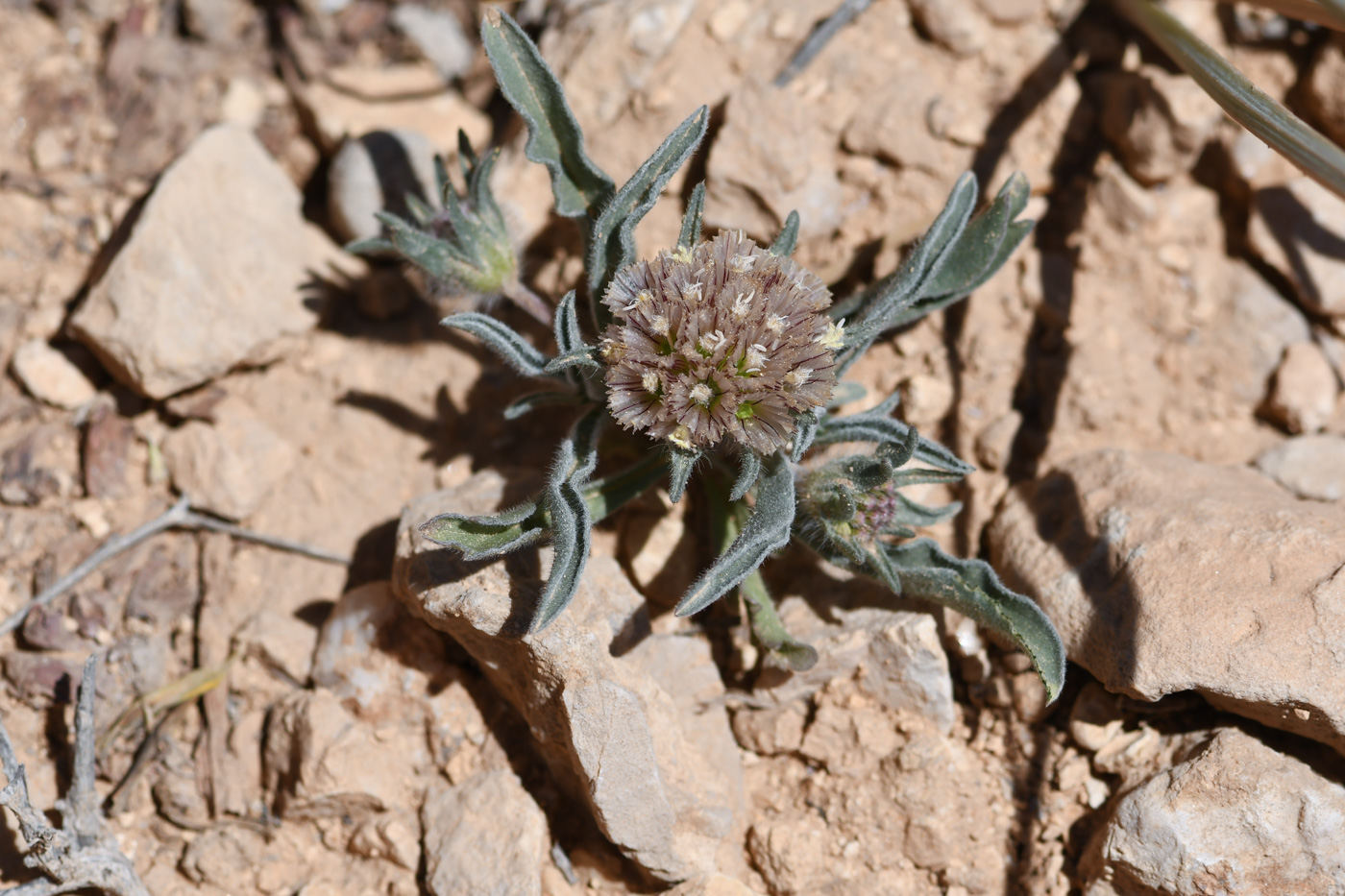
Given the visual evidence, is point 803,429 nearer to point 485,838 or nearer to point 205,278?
point 485,838

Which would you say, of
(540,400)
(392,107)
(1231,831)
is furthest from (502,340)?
(1231,831)

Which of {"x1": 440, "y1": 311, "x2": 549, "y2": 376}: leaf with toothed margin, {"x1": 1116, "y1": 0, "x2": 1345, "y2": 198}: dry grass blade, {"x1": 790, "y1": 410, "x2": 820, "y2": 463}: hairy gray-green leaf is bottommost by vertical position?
{"x1": 440, "y1": 311, "x2": 549, "y2": 376}: leaf with toothed margin

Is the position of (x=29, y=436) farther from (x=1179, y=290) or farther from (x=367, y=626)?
(x=1179, y=290)

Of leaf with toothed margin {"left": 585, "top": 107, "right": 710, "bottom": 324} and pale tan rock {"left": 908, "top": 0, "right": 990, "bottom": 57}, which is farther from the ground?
pale tan rock {"left": 908, "top": 0, "right": 990, "bottom": 57}

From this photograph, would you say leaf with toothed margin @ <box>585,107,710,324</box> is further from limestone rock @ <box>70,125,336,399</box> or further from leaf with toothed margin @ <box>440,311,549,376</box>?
limestone rock @ <box>70,125,336,399</box>

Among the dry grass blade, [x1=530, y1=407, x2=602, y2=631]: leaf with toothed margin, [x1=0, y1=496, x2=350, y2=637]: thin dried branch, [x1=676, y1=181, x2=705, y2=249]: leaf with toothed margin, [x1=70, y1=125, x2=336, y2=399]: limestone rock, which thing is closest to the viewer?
the dry grass blade

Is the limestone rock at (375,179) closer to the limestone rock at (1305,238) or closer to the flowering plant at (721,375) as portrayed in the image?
the flowering plant at (721,375)

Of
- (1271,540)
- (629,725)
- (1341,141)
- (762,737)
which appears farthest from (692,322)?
(1341,141)

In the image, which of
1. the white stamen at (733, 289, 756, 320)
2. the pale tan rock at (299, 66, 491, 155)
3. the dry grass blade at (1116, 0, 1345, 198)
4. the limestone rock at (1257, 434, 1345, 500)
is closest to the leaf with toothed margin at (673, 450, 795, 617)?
the white stamen at (733, 289, 756, 320)
